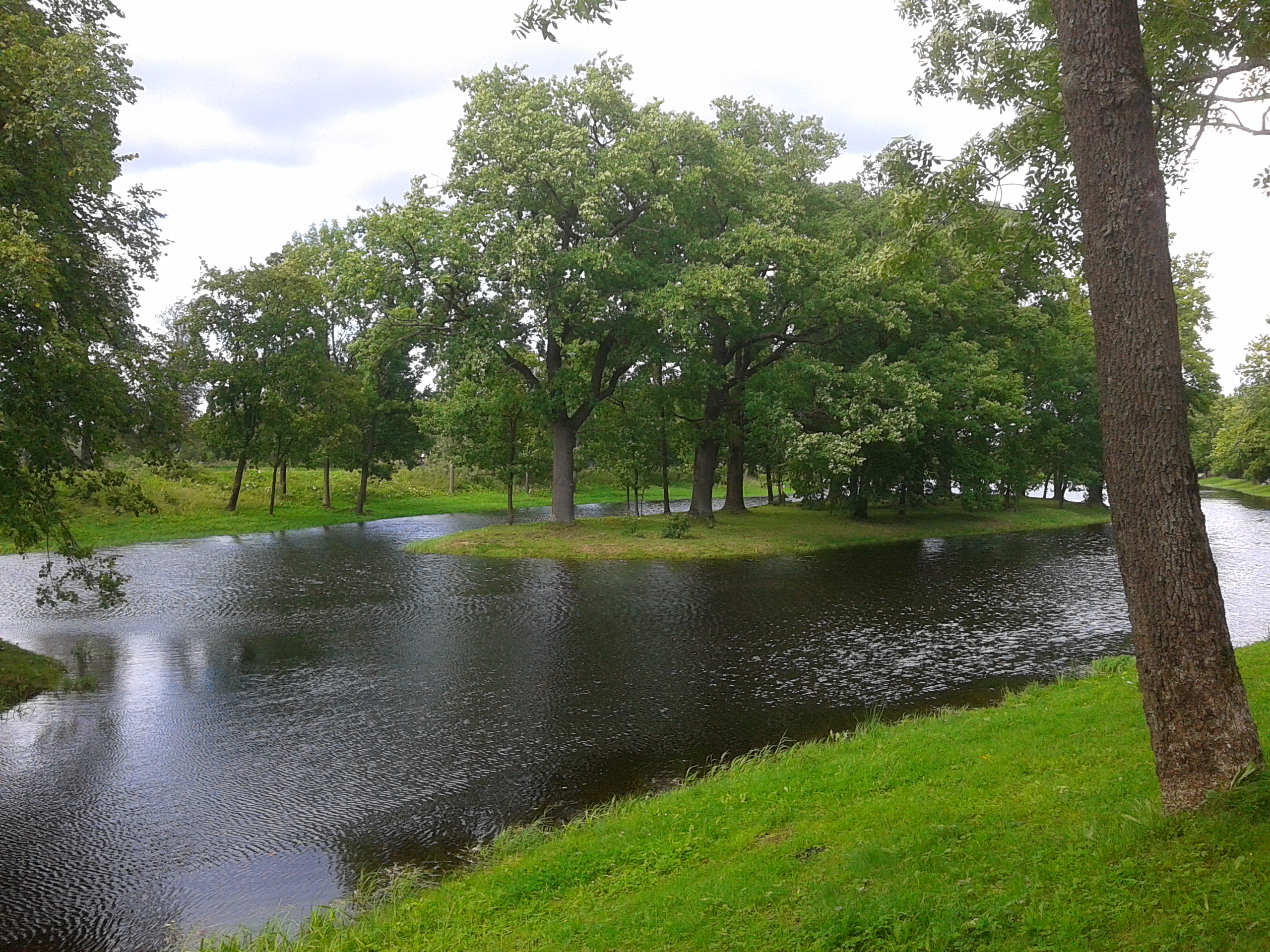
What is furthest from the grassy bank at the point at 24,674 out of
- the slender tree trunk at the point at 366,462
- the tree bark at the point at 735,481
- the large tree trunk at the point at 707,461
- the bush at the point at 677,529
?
the slender tree trunk at the point at 366,462

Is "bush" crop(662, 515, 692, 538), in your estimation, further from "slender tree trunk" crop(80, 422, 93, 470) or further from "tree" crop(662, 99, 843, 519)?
"slender tree trunk" crop(80, 422, 93, 470)

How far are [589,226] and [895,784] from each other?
88.6 ft

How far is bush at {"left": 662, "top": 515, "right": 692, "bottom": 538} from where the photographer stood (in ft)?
117

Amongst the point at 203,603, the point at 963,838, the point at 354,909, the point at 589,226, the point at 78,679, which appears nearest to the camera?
the point at 963,838

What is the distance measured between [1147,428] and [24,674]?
19.3 metres

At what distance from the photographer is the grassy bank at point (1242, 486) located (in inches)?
3022

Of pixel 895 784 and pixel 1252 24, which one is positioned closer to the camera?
pixel 895 784

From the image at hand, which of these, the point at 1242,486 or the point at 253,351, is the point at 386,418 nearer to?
the point at 253,351

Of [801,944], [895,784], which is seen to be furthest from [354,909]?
[895,784]

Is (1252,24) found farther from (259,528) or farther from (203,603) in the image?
(259,528)

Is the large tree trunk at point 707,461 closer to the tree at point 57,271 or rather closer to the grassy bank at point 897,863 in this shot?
the tree at point 57,271

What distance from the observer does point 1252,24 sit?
1201cm

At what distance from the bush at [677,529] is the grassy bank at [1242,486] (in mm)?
56614

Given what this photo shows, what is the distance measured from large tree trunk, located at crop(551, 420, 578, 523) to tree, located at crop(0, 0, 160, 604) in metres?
21.8
